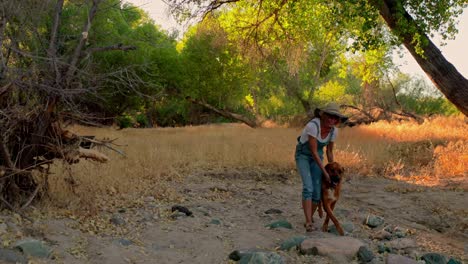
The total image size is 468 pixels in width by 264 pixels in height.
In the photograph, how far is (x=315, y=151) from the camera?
6.43 m

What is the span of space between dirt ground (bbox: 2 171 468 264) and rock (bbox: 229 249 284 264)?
20cm

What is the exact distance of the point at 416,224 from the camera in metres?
7.59

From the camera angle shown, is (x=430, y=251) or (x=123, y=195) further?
(x=123, y=195)

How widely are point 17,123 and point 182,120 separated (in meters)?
34.1

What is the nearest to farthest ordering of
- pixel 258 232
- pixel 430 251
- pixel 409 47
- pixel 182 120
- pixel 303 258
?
pixel 303 258 → pixel 430 251 → pixel 258 232 → pixel 409 47 → pixel 182 120

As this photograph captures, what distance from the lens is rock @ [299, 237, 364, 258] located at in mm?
5711

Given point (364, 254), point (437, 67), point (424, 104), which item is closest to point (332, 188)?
point (364, 254)

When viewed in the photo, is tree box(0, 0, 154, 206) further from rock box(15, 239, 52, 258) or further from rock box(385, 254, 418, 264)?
rock box(385, 254, 418, 264)

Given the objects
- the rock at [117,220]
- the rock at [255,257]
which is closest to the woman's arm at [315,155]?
the rock at [255,257]

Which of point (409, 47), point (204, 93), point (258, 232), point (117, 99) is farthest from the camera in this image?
point (204, 93)

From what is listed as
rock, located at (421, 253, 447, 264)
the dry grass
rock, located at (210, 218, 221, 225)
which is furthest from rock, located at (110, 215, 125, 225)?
rock, located at (421, 253, 447, 264)

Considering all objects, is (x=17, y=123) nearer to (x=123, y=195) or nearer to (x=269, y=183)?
(x=123, y=195)

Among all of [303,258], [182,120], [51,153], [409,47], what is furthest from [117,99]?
[303,258]

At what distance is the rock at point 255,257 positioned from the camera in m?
5.25
